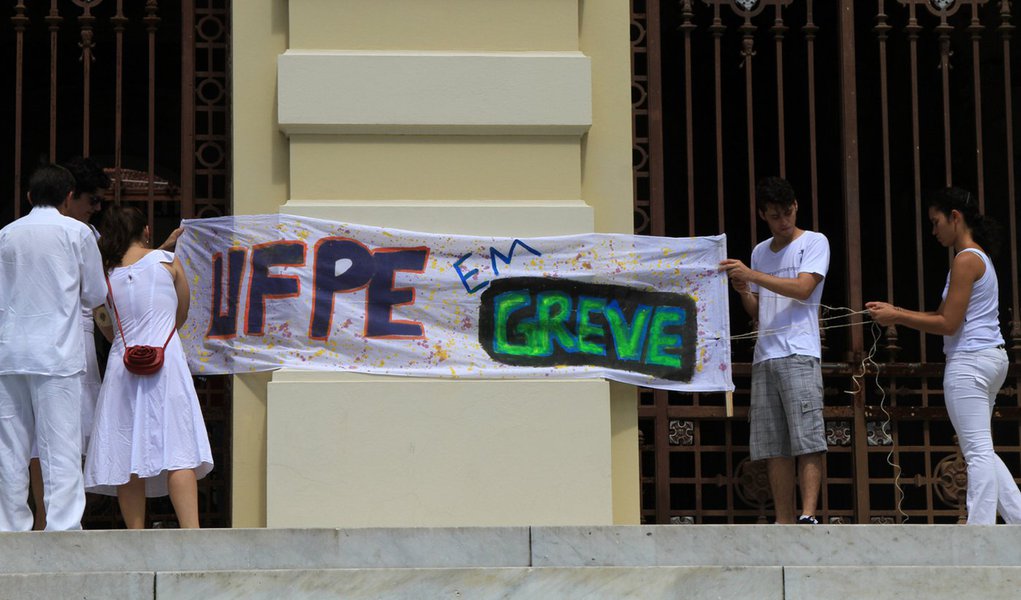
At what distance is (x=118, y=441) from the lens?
655 centimetres

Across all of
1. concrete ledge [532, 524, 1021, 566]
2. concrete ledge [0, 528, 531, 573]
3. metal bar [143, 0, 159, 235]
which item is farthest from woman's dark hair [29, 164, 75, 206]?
concrete ledge [532, 524, 1021, 566]

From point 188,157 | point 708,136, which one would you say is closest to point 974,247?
point 188,157

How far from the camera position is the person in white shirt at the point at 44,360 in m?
6.21

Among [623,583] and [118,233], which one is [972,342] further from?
[118,233]

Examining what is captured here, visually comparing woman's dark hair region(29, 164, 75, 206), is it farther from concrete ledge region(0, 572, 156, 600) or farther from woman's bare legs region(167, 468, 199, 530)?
concrete ledge region(0, 572, 156, 600)

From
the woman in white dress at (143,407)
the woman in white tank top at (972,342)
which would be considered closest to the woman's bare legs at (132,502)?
the woman in white dress at (143,407)

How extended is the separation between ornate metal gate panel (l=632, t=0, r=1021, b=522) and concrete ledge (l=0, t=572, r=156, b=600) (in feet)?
10.2

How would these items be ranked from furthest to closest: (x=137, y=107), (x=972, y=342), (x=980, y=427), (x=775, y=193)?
(x=137, y=107) < (x=775, y=193) < (x=972, y=342) < (x=980, y=427)

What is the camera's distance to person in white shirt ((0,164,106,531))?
621cm

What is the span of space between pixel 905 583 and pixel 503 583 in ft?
4.80

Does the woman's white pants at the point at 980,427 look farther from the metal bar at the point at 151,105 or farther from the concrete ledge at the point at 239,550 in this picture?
the metal bar at the point at 151,105

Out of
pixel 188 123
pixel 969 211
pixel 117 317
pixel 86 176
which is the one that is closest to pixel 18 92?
pixel 188 123

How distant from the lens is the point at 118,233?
677 centimetres

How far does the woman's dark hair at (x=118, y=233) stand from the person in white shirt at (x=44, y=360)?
0.95 ft
